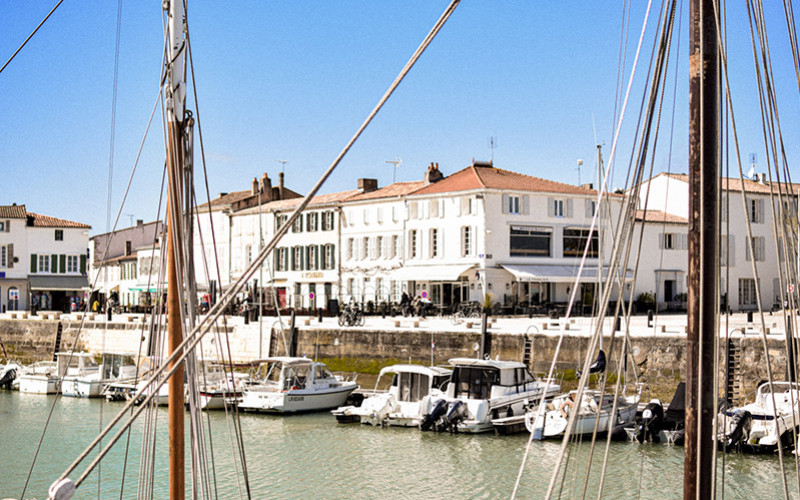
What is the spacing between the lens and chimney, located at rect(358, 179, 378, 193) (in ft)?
174

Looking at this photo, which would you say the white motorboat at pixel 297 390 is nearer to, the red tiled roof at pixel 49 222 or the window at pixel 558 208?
the window at pixel 558 208

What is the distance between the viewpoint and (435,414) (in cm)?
2319

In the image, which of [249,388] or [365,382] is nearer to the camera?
[249,388]

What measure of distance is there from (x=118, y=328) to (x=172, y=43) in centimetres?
3635

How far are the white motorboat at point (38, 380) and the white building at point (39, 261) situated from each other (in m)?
26.5

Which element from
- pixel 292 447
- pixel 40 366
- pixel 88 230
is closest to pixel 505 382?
pixel 292 447

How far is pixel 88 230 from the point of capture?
64.8 meters

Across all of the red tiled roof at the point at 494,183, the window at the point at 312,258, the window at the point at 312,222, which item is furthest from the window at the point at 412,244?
the window at the point at 312,222

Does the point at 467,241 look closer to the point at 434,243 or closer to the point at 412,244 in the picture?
the point at 434,243

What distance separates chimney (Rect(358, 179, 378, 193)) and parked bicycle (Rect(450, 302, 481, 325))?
47.5 feet

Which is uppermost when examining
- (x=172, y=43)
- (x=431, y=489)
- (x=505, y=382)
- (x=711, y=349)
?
(x=172, y=43)

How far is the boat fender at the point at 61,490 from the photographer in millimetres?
5340

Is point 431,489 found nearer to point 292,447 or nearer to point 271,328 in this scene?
point 292,447

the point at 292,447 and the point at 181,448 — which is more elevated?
the point at 181,448
